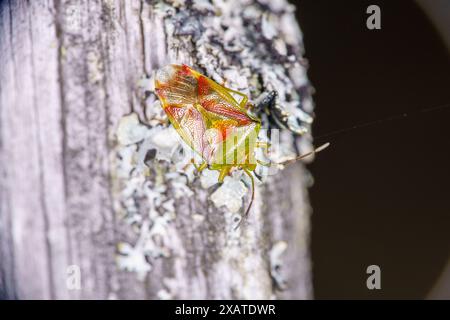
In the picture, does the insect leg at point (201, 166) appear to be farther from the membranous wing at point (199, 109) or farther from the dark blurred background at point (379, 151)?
the dark blurred background at point (379, 151)

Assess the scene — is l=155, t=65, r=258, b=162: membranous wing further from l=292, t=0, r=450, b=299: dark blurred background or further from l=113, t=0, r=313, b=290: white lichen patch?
l=292, t=0, r=450, b=299: dark blurred background

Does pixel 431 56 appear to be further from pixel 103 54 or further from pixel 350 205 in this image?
pixel 103 54

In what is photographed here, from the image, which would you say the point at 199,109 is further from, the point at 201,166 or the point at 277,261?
the point at 277,261

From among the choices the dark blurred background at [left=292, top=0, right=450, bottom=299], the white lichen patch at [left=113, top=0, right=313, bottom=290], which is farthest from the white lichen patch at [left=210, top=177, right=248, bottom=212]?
the dark blurred background at [left=292, top=0, right=450, bottom=299]

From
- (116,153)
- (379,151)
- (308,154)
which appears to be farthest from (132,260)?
(379,151)
